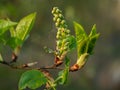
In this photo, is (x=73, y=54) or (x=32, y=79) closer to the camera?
(x=32, y=79)

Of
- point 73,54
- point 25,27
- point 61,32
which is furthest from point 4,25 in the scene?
point 73,54

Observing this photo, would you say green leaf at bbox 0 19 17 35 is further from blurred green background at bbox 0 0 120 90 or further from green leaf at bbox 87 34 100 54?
blurred green background at bbox 0 0 120 90

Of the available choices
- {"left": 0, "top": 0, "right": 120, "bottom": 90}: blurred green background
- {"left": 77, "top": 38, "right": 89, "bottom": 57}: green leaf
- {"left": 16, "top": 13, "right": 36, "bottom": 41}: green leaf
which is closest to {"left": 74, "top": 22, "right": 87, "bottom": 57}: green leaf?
{"left": 77, "top": 38, "right": 89, "bottom": 57}: green leaf

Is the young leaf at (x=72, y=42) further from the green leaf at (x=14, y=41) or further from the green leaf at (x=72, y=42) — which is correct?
the green leaf at (x=14, y=41)

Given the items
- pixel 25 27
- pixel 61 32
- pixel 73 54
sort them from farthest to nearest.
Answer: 1. pixel 73 54
2. pixel 25 27
3. pixel 61 32

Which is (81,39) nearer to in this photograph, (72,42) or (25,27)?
(72,42)

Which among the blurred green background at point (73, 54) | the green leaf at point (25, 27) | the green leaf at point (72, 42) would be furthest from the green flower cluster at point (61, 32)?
the blurred green background at point (73, 54)

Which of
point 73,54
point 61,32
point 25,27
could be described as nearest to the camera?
point 61,32
